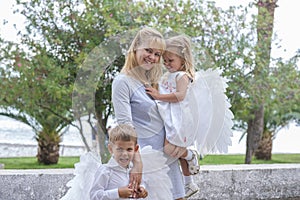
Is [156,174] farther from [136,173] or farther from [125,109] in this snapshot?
[125,109]

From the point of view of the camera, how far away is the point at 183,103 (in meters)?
1.94

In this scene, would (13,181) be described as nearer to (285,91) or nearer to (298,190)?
(298,190)

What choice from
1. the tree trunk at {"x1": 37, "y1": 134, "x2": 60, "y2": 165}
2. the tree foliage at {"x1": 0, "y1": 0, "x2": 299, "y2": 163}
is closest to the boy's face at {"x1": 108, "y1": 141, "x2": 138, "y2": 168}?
the tree foliage at {"x1": 0, "y1": 0, "x2": 299, "y2": 163}

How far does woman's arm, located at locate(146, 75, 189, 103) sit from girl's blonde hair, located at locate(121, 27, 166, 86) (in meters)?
0.04

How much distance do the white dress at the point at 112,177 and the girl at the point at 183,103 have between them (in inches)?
3.1

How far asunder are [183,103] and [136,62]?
0.23 meters

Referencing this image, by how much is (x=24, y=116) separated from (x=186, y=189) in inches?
247

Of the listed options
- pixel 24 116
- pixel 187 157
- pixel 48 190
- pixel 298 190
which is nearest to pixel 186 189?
pixel 187 157

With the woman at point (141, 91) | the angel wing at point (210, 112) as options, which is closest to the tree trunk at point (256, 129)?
the angel wing at point (210, 112)

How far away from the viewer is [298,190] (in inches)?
187

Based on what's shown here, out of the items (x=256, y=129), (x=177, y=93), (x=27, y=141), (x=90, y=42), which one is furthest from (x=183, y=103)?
(x=27, y=141)

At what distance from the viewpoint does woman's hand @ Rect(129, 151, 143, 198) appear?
1.88 metres

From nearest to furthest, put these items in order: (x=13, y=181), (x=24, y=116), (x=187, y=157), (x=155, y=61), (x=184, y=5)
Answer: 1. (x=155, y=61)
2. (x=187, y=157)
3. (x=13, y=181)
4. (x=184, y=5)
5. (x=24, y=116)

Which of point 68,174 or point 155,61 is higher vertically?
point 155,61
